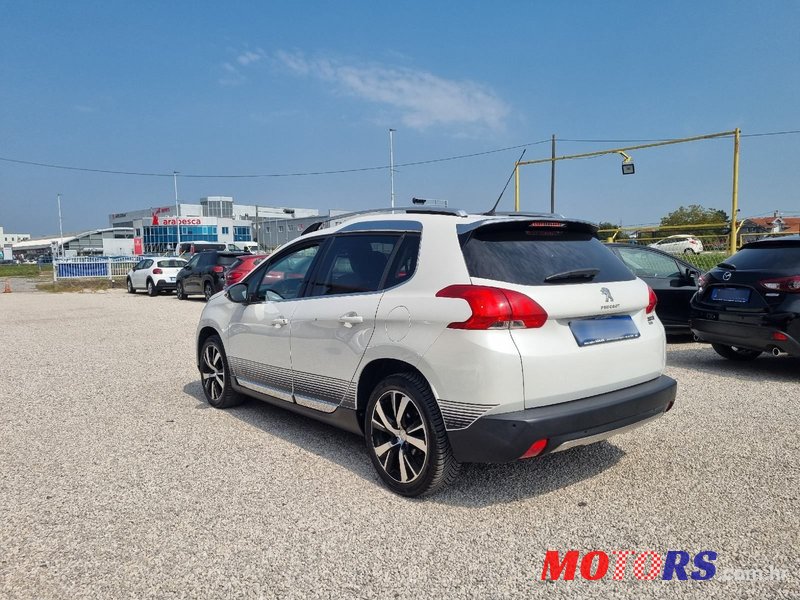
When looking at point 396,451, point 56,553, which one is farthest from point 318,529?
point 56,553

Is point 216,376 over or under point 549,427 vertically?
under

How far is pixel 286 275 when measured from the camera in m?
4.86

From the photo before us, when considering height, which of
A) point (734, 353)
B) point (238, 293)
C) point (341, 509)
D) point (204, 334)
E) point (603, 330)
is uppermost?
point (238, 293)

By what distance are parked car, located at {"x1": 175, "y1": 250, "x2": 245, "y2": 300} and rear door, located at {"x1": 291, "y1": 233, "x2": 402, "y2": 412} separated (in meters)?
14.2

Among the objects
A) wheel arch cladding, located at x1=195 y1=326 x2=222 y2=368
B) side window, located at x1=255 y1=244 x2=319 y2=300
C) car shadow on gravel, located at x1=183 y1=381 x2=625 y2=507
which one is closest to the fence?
wheel arch cladding, located at x1=195 y1=326 x2=222 y2=368

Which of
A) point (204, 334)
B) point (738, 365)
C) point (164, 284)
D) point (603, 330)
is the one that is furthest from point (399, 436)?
point (164, 284)

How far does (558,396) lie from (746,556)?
1.13 m

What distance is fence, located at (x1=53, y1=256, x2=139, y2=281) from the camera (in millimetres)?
30781

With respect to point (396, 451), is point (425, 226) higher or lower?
higher

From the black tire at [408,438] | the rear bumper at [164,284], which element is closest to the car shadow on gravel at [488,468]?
the black tire at [408,438]

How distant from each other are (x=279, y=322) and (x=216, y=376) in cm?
144

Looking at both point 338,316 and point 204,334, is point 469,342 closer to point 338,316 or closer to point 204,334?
point 338,316

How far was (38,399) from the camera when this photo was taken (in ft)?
20.5

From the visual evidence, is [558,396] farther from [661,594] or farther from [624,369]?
[661,594]
